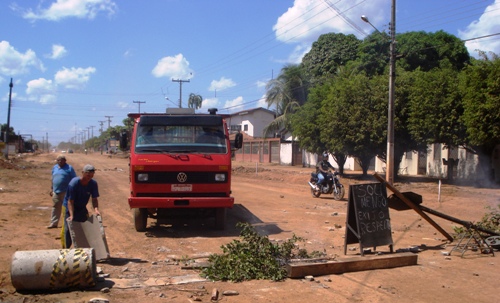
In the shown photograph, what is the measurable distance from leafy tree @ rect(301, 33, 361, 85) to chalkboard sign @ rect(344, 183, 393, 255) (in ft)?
119

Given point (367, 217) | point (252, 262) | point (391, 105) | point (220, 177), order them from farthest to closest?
point (391, 105)
point (220, 177)
point (367, 217)
point (252, 262)

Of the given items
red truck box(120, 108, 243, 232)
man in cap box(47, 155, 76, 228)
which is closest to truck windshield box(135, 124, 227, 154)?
red truck box(120, 108, 243, 232)

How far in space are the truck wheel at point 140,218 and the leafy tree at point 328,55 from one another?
34.9 metres

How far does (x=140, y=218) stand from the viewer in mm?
10344

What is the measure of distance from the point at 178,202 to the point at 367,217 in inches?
150

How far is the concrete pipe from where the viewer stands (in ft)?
19.5

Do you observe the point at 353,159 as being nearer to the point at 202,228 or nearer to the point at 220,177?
the point at 202,228

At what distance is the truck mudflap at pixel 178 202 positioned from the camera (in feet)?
31.6

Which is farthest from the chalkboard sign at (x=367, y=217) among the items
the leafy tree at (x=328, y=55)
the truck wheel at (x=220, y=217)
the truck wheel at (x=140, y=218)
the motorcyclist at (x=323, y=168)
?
the leafy tree at (x=328, y=55)

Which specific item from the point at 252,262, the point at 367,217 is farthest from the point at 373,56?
the point at 252,262

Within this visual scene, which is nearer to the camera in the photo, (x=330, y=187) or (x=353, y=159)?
(x=330, y=187)

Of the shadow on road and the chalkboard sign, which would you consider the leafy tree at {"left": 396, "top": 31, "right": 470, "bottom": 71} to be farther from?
the chalkboard sign

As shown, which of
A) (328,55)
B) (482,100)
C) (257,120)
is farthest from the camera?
(257,120)

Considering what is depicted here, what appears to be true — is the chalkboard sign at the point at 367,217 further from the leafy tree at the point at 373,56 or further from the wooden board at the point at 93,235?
the leafy tree at the point at 373,56
